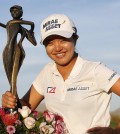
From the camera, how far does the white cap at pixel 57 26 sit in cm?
461

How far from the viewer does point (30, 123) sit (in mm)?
4438

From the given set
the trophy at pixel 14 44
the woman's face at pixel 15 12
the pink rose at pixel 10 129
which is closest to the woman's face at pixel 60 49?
the trophy at pixel 14 44

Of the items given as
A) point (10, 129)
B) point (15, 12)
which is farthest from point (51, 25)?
point (10, 129)

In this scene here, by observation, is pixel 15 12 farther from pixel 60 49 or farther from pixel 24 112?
pixel 24 112

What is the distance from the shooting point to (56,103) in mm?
4660

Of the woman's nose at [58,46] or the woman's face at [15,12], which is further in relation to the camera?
the woman's face at [15,12]

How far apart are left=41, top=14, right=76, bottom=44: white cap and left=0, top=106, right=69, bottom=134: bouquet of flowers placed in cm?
69

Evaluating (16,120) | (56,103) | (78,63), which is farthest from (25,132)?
(78,63)

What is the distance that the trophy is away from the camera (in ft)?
15.0

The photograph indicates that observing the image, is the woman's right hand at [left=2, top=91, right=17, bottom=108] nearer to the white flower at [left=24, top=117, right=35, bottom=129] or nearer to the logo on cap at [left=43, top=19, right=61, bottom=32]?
the white flower at [left=24, top=117, right=35, bottom=129]

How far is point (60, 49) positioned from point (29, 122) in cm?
71

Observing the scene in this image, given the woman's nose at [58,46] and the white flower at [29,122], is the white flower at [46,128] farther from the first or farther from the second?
the woman's nose at [58,46]

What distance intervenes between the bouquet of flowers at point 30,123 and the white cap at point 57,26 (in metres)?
0.69

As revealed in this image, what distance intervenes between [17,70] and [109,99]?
88cm
